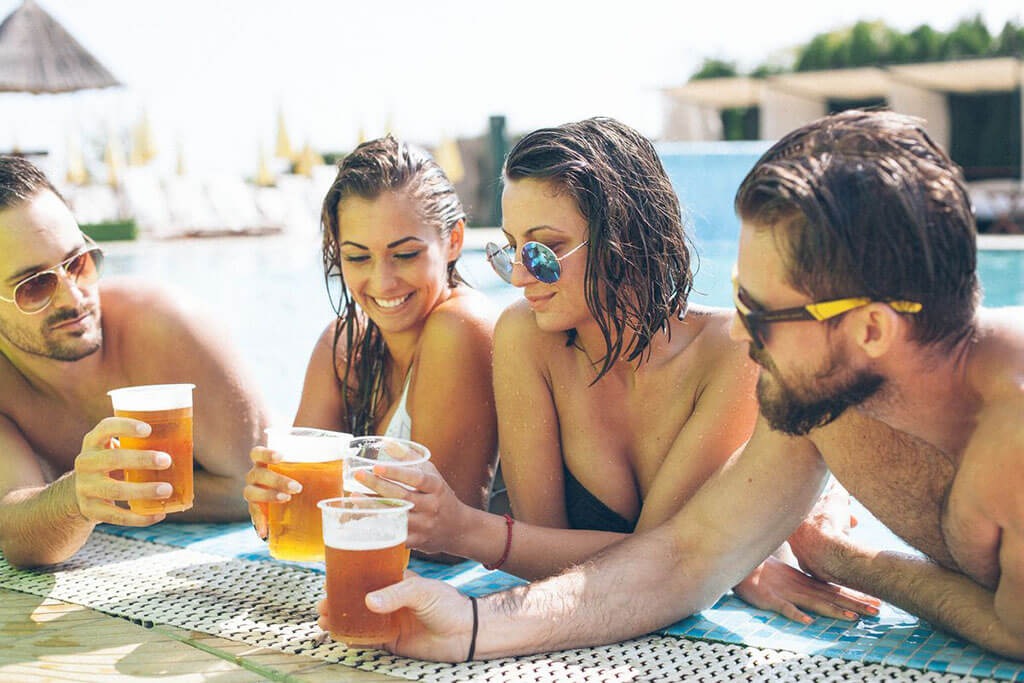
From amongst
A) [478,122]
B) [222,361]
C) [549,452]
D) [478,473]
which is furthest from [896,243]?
[478,122]

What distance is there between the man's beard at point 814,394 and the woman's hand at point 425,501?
92 centimetres

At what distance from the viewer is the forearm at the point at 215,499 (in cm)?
423

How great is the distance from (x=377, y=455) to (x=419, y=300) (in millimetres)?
1159

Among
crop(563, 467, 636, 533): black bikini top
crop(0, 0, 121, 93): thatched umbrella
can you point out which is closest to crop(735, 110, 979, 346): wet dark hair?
crop(563, 467, 636, 533): black bikini top

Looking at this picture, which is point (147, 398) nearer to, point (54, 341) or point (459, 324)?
point (54, 341)

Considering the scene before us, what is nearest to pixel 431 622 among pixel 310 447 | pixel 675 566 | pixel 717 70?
pixel 310 447

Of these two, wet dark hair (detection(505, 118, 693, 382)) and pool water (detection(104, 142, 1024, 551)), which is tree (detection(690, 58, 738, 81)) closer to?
pool water (detection(104, 142, 1024, 551))

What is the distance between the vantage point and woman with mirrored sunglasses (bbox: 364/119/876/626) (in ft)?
10.4

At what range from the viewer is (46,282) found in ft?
11.6

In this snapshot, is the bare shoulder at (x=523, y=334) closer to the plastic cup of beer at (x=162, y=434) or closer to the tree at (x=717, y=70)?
the plastic cup of beer at (x=162, y=434)

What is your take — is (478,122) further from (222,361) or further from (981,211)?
(222,361)

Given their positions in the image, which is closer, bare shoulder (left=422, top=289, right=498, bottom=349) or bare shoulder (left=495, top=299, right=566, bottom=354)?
bare shoulder (left=495, top=299, right=566, bottom=354)

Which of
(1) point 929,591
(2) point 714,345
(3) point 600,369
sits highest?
(2) point 714,345

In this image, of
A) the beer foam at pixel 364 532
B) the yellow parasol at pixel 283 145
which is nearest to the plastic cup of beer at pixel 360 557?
the beer foam at pixel 364 532
